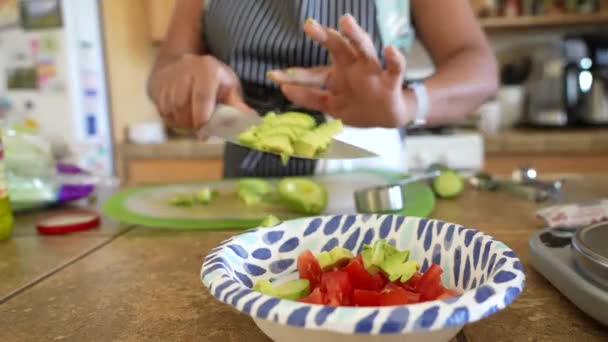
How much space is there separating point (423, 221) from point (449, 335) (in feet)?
0.48

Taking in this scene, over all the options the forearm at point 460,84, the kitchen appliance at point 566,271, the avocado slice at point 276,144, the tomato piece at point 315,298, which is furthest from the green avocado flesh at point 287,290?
the forearm at point 460,84

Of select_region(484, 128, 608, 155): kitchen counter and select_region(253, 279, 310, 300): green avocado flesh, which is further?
select_region(484, 128, 608, 155): kitchen counter

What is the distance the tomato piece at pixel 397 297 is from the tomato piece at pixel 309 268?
2.4 inches

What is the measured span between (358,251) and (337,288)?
0.12 m

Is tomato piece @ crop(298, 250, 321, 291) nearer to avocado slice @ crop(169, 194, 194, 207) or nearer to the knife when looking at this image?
the knife

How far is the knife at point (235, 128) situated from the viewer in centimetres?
62

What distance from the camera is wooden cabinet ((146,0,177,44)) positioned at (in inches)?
94.3

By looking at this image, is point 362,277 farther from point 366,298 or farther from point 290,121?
point 290,121

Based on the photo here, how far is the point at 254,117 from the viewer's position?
2.53 feet

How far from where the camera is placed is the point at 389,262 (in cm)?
38

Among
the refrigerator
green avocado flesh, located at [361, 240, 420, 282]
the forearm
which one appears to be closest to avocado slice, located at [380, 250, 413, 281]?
green avocado flesh, located at [361, 240, 420, 282]

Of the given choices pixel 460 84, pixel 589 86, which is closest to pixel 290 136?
pixel 460 84

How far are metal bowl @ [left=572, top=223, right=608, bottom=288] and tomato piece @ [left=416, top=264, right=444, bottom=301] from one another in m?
0.13

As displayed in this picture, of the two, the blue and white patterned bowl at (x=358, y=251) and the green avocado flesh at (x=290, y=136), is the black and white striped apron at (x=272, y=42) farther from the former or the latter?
the blue and white patterned bowl at (x=358, y=251)
